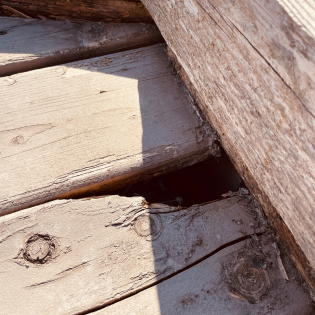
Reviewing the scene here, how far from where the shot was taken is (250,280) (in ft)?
3.52

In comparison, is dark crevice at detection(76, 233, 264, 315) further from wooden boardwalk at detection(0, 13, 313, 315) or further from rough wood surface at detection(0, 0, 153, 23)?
rough wood surface at detection(0, 0, 153, 23)

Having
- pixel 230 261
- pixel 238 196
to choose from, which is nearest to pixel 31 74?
pixel 238 196

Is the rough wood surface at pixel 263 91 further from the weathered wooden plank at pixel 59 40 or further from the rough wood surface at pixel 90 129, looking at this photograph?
the weathered wooden plank at pixel 59 40

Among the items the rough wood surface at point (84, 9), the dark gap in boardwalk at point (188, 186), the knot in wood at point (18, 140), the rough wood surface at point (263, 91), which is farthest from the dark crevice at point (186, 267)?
the rough wood surface at point (84, 9)

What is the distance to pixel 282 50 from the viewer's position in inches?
28.3

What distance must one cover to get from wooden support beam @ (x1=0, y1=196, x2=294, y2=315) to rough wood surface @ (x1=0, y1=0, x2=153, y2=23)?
1046mm

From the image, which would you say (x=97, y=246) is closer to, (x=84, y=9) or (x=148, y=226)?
(x=148, y=226)

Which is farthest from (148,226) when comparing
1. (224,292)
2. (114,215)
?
(224,292)

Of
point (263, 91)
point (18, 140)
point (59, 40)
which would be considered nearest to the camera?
point (263, 91)

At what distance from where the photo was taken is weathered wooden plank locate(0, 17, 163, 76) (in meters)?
1.49

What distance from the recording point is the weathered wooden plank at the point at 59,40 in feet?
4.90

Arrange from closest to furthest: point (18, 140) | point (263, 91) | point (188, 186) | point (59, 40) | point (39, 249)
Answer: point (263, 91), point (39, 249), point (18, 140), point (59, 40), point (188, 186)

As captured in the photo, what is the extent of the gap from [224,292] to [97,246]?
0.48 metres

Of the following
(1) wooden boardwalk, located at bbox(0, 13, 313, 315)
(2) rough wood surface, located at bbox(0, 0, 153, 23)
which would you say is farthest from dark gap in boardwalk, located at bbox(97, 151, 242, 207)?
(2) rough wood surface, located at bbox(0, 0, 153, 23)
